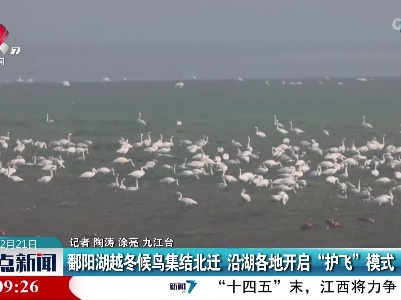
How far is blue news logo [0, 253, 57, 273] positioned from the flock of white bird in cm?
302

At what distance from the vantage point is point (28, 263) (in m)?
8.61

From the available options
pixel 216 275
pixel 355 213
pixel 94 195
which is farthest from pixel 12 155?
pixel 216 275

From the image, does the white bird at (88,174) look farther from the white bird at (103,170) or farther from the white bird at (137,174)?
the white bird at (137,174)

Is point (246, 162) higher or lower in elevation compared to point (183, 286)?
higher

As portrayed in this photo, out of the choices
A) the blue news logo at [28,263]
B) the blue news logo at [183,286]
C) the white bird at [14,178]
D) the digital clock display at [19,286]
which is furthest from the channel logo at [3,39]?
the blue news logo at [183,286]

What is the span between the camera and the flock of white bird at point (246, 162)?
12.2 metres

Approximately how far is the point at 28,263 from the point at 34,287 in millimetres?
198

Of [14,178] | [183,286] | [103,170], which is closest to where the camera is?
[183,286]

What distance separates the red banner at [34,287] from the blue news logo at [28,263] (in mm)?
63

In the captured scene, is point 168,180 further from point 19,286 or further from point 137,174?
point 19,286

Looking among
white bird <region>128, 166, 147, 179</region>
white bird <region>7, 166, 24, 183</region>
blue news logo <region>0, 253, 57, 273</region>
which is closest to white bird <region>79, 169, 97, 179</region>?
white bird <region>128, 166, 147, 179</region>

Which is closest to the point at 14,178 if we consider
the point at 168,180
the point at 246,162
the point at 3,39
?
the point at 168,180

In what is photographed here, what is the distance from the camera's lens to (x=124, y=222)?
430 inches

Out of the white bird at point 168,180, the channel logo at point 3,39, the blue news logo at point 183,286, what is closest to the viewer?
the blue news logo at point 183,286
